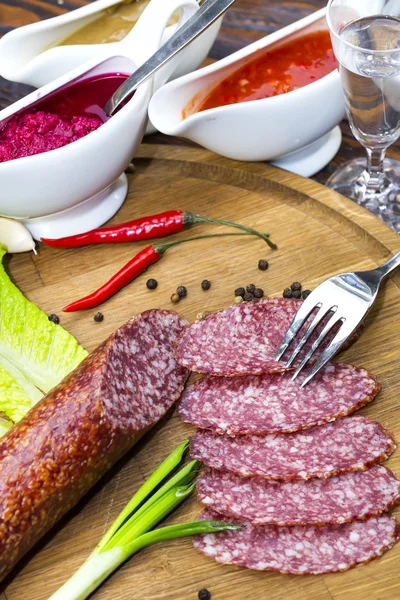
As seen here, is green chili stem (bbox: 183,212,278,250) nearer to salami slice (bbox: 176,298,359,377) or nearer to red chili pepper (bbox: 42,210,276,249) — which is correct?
red chili pepper (bbox: 42,210,276,249)

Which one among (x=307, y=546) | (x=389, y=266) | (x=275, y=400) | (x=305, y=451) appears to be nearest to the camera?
(x=307, y=546)

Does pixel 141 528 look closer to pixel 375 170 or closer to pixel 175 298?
pixel 175 298

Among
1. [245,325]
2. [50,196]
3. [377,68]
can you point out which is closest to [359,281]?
[245,325]

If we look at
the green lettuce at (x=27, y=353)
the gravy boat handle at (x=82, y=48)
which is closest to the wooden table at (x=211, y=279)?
the green lettuce at (x=27, y=353)

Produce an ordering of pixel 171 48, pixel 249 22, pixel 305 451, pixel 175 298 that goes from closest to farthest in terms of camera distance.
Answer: pixel 305 451 → pixel 175 298 → pixel 171 48 → pixel 249 22

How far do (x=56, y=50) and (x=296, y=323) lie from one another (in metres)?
1.91

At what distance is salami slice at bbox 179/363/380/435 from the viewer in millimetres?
3043

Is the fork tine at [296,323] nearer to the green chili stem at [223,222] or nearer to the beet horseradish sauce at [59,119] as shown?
the green chili stem at [223,222]

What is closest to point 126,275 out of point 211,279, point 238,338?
point 211,279

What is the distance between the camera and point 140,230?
3871 mm

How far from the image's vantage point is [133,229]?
387cm

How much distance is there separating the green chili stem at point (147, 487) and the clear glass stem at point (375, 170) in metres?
1.65

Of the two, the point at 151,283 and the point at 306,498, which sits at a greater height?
the point at 151,283

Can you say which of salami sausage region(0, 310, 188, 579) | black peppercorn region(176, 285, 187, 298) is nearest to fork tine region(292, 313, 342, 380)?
salami sausage region(0, 310, 188, 579)
